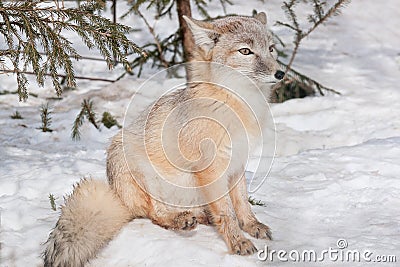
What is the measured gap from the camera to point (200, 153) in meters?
4.16

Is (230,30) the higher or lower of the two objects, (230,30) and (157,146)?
the higher

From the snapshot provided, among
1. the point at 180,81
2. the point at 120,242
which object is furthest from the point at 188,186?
the point at 180,81

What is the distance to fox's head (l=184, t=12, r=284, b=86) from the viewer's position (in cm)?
422

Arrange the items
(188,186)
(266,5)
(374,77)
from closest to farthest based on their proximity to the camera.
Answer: (188,186), (374,77), (266,5)

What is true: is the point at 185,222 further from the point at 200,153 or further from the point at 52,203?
the point at 52,203

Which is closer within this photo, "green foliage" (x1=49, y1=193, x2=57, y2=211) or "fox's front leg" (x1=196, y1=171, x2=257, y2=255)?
"fox's front leg" (x1=196, y1=171, x2=257, y2=255)

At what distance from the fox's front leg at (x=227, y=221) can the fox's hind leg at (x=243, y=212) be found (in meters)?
0.24

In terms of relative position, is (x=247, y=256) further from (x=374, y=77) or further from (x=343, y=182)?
(x=374, y=77)

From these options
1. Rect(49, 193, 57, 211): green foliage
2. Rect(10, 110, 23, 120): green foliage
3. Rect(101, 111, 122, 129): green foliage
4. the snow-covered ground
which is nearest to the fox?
the snow-covered ground

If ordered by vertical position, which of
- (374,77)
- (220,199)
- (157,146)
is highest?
(157,146)

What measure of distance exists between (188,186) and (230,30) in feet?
4.39

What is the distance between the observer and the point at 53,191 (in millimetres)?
5141

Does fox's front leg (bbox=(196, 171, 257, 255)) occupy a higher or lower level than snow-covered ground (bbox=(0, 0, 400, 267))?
higher

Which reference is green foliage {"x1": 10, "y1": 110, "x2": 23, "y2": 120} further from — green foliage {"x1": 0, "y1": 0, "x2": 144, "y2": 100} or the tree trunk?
green foliage {"x1": 0, "y1": 0, "x2": 144, "y2": 100}
